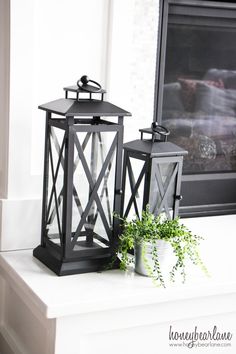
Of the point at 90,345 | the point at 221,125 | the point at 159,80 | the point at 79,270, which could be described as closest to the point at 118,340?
the point at 90,345

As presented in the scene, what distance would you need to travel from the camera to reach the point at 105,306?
5.00 ft

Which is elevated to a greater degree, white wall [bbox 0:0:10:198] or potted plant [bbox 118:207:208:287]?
white wall [bbox 0:0:10:198]

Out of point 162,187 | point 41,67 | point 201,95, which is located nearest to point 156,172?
point 162,187

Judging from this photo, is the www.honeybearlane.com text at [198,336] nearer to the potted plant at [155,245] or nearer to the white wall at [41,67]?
the potted plant at [155,245]

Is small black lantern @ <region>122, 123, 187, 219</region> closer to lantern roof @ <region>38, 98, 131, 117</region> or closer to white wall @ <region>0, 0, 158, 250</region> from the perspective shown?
lantern roof @ <region>38, 98, 131, 117</region>

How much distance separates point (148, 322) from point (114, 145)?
1.57 ft

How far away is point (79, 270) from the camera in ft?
5.47

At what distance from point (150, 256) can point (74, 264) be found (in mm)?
206

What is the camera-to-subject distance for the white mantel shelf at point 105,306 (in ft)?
4.98

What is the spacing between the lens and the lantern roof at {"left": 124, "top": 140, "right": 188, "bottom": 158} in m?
1.71

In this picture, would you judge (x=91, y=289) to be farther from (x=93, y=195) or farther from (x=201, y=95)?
(x=201, y=95)

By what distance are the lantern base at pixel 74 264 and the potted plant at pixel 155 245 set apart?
42mm

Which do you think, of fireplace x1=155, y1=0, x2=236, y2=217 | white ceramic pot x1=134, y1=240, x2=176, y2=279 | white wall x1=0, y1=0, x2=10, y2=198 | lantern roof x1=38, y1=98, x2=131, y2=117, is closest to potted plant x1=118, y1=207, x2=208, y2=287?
white ceramic pot x1=134, y1=240, x2=176, y2=279

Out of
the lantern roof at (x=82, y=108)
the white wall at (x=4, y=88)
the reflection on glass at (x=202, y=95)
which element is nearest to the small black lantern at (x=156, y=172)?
the lantern roof at (x=82, y=108)
